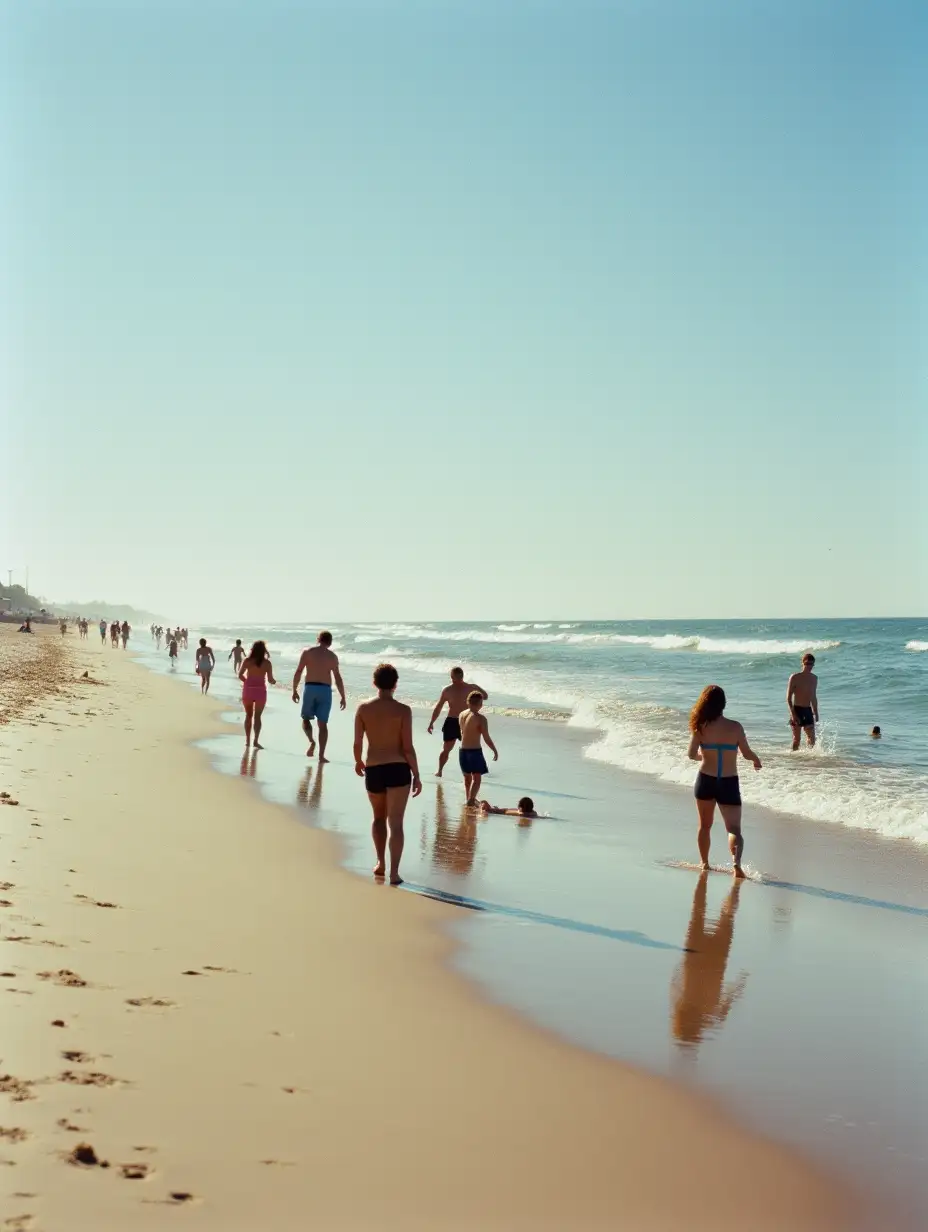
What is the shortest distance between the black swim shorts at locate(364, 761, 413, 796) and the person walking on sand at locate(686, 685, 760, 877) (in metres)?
2.57

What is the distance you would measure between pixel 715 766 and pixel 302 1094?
5.60 metres

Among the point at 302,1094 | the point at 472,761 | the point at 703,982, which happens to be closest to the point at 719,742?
the point at 703,982

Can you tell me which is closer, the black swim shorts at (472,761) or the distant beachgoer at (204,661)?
the black swim shorts at (472,761)

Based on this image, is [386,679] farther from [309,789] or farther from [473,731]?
[309,789]

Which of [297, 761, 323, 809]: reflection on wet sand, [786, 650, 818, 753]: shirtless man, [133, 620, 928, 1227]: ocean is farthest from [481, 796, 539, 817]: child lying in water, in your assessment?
[786, 650, 818, 753]: shirtless man

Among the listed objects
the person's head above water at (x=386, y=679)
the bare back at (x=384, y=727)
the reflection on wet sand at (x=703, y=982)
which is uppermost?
the person's head above water at (x=386, y=679)

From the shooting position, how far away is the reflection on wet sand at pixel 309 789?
36.4 feet

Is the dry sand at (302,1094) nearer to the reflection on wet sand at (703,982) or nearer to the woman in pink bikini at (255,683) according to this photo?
the reflection on wet sand at (703,982)

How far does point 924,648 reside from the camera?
57.1 metres

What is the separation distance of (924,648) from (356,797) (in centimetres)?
5307

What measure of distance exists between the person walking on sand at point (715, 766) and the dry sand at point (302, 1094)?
291 centimetres

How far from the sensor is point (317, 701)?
13.8 meters

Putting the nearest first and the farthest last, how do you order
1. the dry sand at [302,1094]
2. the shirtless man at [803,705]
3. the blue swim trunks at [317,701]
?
the dry sand at [302,1094] → the blue swim trunks at [317,701] → the shirtless man at [803,705]

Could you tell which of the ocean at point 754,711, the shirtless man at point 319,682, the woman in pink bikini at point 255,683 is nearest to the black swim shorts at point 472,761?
the shirtless man at point 319,682
